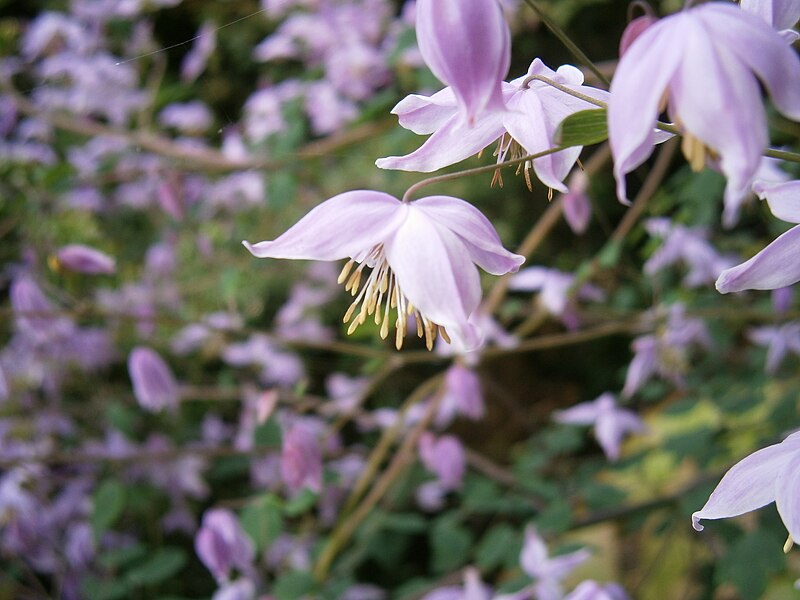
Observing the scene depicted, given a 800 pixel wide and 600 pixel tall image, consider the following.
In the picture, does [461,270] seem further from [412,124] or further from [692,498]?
[692,498]

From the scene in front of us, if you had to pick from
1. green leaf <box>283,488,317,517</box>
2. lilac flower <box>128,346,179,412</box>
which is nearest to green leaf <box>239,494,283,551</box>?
green leaf <box>283,488,317,517</box>

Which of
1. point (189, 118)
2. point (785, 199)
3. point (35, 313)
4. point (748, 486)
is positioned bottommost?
point (189, 118)

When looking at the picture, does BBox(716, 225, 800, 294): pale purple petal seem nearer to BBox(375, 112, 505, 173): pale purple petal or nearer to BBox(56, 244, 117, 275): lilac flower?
BBox(375, 112, 505, 173): pale purple petal

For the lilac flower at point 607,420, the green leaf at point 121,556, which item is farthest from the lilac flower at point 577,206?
the green leaf at point 121,556

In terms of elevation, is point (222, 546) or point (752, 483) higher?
point (752, 483)

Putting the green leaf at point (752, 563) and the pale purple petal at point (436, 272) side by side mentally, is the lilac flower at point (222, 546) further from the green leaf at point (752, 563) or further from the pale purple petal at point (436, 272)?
the pale purple petal at point (436, 272)

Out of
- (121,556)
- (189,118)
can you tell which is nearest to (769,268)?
(121,556)

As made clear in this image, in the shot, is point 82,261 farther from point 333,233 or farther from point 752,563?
point 752,563
